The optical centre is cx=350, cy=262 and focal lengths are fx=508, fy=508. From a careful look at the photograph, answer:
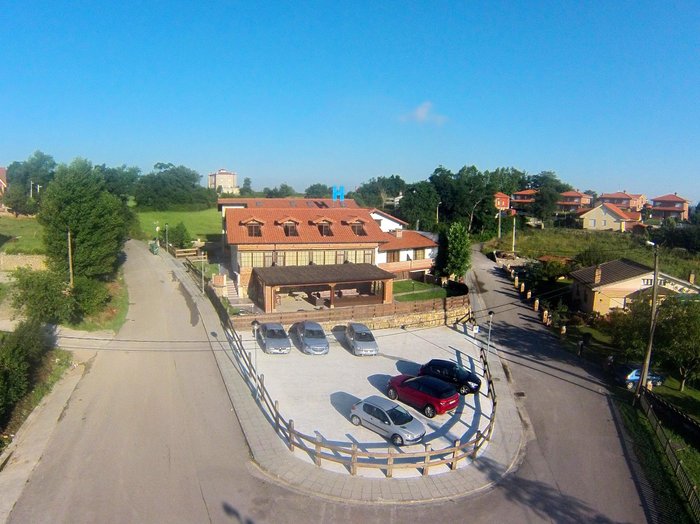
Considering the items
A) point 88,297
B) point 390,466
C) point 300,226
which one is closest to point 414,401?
point 390,466

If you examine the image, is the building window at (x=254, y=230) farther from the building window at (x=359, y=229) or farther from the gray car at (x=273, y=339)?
the gray car at (x=273, y=339)

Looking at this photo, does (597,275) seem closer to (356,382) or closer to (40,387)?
(356,382)

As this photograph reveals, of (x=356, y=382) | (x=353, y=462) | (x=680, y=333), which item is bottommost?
(x=356, y=382)

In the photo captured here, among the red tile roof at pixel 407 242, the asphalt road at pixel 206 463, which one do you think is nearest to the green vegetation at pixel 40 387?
the asphalt road at pixel 206 463

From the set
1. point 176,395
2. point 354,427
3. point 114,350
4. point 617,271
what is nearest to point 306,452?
point 354,427

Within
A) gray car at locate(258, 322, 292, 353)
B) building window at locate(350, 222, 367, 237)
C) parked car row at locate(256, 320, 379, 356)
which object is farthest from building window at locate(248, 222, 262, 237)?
gray car at locate(258, 322, 292, 353)

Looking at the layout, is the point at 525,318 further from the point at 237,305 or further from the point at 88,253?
the point at 88,253
